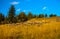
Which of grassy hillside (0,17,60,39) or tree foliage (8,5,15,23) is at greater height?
tree foliage (8,5,15,23)

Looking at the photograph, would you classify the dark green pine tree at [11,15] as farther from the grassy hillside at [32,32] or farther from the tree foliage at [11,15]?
the grassy hillside at [32,32]

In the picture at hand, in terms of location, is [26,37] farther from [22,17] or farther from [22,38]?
[22,17]

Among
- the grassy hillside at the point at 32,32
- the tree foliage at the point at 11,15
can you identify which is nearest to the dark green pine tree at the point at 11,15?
the tree foliage at the point at 11,15

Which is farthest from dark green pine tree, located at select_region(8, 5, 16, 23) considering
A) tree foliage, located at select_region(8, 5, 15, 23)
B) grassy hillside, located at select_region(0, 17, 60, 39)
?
grassy hillside, located at select_region(0, 17, 60, 39)

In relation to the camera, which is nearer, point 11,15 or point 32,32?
point 32,32

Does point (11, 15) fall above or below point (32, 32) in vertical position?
above

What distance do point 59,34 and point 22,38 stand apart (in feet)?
5.91

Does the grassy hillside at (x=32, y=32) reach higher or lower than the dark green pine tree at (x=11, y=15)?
lower

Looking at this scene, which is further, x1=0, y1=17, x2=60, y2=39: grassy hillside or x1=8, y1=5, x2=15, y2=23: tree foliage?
x1=8, y1=5, x2=15, y2=23: tree foliage

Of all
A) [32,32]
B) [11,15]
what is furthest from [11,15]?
[32,32]

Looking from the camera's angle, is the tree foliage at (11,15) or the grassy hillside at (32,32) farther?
the tree foliage at (11,15)

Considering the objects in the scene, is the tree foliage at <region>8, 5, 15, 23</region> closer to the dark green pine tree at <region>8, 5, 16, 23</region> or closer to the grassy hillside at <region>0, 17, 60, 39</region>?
the dark green pine tree at <region>8, 5, 16, 23</region>

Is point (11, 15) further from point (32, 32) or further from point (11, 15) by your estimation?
point (32, 32)

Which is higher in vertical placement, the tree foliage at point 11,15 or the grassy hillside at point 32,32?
the tree foliage at point 11,15
